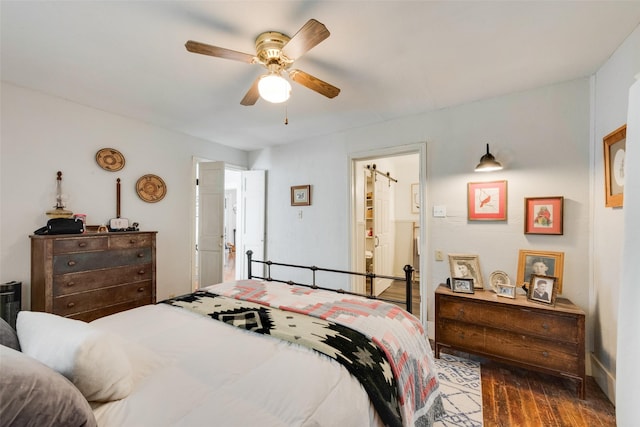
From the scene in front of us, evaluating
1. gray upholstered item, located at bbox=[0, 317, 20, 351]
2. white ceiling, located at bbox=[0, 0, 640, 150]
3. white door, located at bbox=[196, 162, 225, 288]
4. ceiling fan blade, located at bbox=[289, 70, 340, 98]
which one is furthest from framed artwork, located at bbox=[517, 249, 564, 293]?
white door, located at bbox=[196, 162, 225, 288]

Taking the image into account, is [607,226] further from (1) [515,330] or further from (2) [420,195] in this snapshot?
(2) [420,195]

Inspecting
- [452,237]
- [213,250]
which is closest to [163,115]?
[213,250]

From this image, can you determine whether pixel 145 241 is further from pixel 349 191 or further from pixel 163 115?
pixel 349 191

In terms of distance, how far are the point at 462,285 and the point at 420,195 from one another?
104 centimetres

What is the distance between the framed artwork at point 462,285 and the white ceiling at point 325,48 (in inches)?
70.8

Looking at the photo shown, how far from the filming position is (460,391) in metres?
2.05

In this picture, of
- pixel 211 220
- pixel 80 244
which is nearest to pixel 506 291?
pixel 211 220

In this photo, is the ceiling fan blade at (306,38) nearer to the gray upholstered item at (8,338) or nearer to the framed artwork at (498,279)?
the gray upholstered item at (8,338)

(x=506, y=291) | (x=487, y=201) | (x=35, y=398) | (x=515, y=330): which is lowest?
(x=515, y=330)

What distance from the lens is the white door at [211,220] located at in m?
3.76

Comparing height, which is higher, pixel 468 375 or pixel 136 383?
pixel 136 383

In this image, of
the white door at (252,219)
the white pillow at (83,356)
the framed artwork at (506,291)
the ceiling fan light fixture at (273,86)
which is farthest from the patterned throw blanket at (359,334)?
the white door at (252,219)

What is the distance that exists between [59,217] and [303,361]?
2.83 meters

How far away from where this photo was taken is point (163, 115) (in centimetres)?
301
